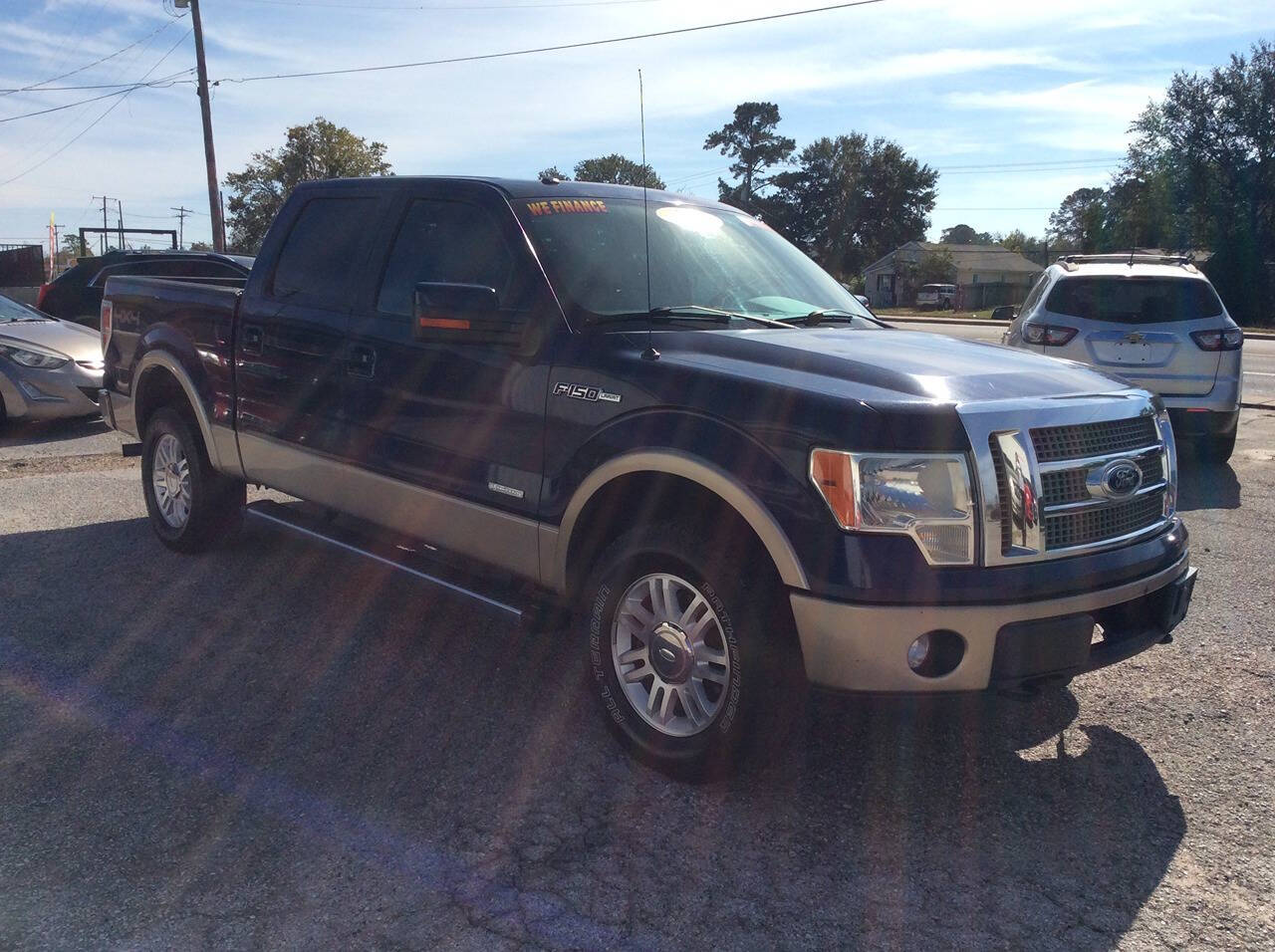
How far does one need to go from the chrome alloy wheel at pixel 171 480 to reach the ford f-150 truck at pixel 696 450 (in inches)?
41.2

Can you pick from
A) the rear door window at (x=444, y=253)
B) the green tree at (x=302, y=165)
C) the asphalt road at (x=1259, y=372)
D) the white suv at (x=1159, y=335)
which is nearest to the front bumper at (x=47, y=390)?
the rear door window at (x=444, y=253)

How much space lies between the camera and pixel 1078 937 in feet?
9.45

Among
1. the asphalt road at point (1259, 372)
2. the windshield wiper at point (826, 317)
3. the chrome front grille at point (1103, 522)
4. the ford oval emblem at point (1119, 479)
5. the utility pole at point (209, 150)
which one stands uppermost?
the utility pole at point (209, 150)

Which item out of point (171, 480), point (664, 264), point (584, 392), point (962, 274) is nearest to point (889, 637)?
point (584, 392)

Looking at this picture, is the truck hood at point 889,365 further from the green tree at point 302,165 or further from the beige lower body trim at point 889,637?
the green tree at point 302,165

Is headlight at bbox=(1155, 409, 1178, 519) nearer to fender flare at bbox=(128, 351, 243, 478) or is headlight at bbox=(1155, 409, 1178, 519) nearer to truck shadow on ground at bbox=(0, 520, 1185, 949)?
truck shadow on ground at bbox=(0, 520, 1185, 949)

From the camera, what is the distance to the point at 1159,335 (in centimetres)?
896

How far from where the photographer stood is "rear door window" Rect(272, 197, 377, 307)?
5109mm

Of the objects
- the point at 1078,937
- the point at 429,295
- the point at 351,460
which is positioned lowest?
the point at 1078,937

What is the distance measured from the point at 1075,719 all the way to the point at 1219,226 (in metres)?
50.3

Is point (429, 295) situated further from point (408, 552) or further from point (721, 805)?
point (721, 805)

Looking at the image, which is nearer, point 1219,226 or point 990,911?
point 990,911

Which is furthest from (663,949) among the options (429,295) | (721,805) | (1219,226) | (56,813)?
(1219,226)

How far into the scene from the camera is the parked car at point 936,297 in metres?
69.4
